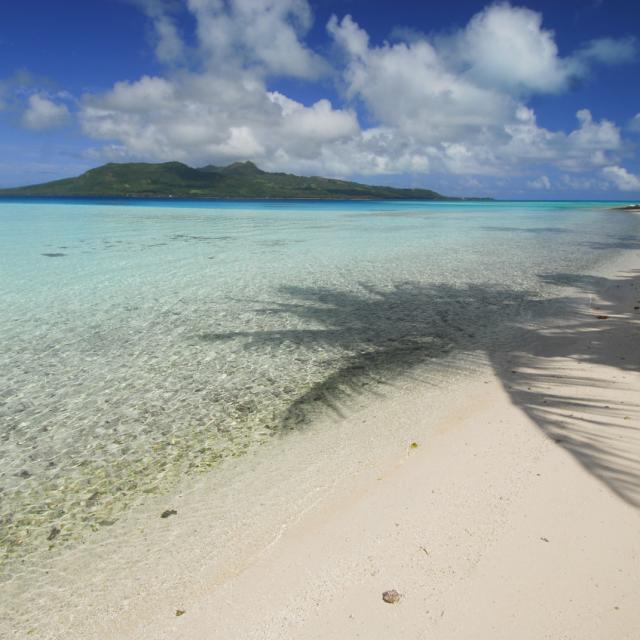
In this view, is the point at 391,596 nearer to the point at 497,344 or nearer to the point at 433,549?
the point at 433,549

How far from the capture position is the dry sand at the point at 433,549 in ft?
10.4

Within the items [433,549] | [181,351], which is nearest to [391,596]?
[433,549]

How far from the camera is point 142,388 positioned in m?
7.72

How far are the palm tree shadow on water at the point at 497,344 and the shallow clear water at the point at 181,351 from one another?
0.28 feet

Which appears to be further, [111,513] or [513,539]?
[111,513]

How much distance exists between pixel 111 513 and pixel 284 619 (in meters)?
2.32

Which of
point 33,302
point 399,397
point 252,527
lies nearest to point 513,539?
point 252,527

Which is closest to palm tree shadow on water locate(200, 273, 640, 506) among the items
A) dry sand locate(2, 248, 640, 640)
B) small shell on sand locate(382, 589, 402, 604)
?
dry sand locate(2, 248, 640, 640)

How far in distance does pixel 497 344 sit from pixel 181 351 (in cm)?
664

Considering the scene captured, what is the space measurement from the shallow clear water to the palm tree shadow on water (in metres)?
0.09

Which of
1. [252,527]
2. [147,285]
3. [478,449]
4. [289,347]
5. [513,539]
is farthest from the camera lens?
[147,285]

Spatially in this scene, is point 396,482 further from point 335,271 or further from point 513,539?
point 335,271

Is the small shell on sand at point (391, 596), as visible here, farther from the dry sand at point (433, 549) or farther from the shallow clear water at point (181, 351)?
the shallow clear water at point (181, 351)

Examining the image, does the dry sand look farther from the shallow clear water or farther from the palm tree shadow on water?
the shallow clear water
